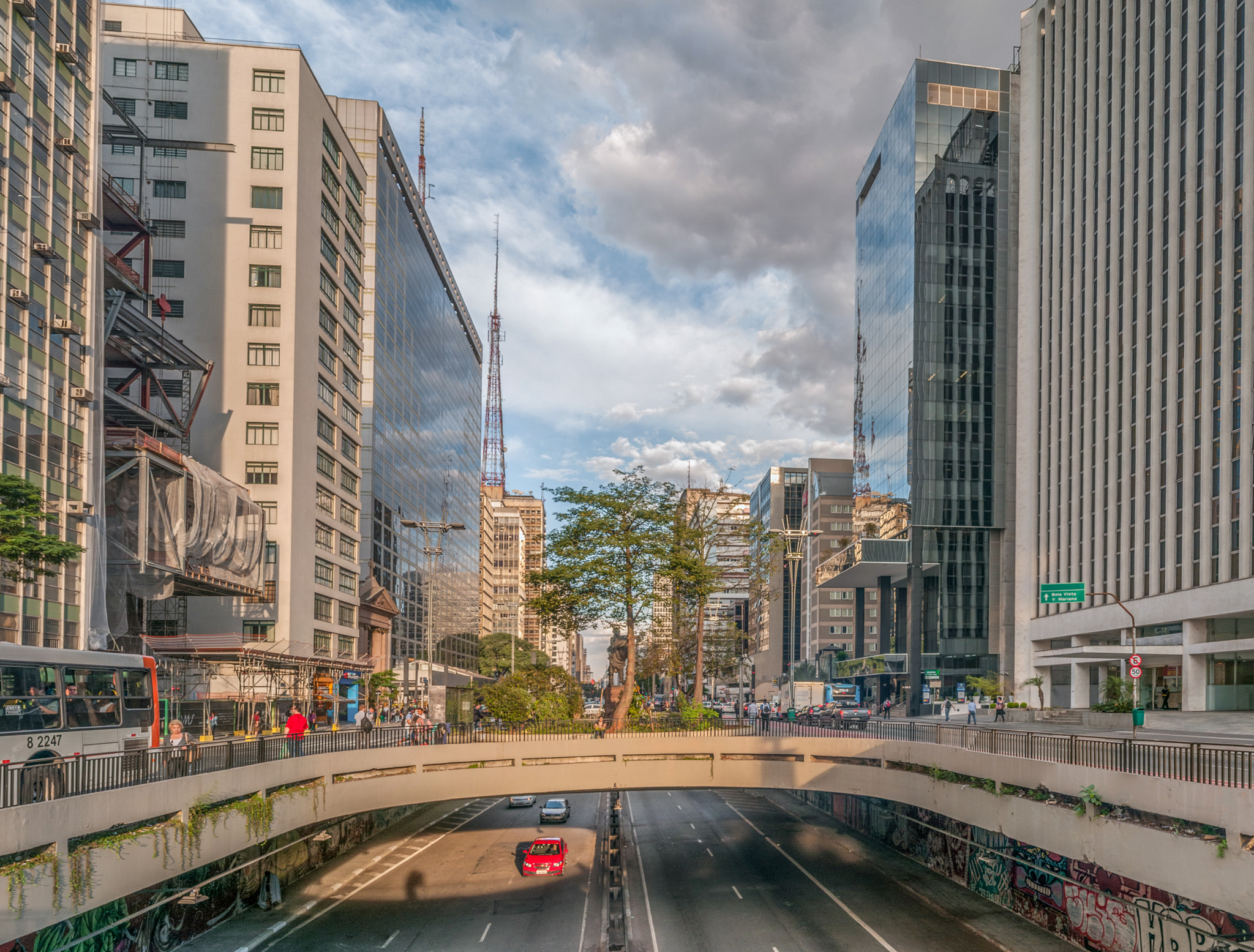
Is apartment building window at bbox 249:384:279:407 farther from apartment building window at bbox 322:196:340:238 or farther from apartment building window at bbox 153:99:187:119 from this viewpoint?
apartment building window at bbox 153:99:187:119

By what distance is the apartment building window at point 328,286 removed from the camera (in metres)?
76.4

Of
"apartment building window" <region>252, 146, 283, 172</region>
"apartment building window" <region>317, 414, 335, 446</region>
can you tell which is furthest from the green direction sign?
"apartment building window" <region>252, 146, 283, 172</region>

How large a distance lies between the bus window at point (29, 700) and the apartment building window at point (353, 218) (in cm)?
6547

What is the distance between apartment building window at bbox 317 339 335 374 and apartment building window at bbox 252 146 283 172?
12597 mm

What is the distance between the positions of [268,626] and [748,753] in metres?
40.8

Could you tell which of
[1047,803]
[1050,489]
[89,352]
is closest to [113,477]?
[89,352]

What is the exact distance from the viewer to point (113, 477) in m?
50.8

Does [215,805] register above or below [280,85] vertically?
below

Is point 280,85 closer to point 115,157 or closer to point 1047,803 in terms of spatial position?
point 115,157

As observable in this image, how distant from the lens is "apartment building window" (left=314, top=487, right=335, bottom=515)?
7625cm

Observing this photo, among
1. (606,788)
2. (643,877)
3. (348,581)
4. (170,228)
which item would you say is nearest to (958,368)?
(348,581)

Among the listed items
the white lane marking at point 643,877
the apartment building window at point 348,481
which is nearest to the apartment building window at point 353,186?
the apartment building window at point 348,481

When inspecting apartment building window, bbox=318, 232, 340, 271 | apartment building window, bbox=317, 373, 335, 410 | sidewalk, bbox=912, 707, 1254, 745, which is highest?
apartment building window, bbox=318, 232, 340, 271

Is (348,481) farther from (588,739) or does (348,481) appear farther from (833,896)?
(833,896)
